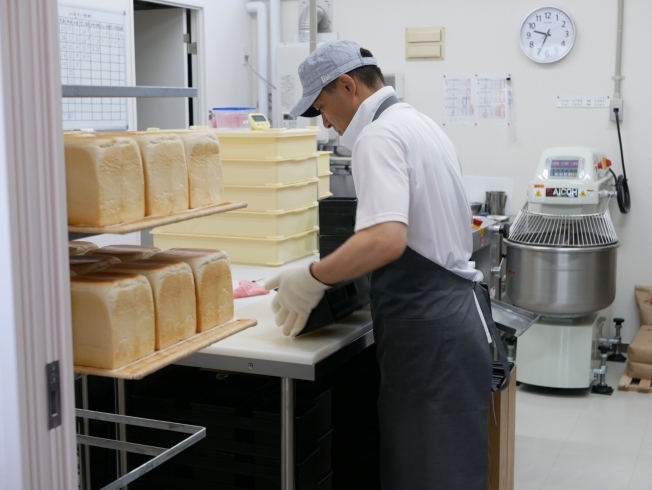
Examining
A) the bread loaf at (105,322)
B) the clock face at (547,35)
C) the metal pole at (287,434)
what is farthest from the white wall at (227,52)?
the bread loaf at (105,322)

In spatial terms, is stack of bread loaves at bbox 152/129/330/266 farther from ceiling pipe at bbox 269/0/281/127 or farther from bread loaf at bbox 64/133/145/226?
ceiling pipe at bbox 269/0/281/127

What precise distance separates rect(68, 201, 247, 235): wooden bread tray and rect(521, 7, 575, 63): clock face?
3.72 m

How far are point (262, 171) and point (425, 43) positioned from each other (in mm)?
2603

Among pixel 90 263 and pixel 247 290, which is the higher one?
pixel 90 263

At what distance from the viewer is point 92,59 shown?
4410 mm

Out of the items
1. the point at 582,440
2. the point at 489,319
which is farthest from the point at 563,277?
the point at 489,319

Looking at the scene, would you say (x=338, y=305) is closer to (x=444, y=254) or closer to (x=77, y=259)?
(x=444, y=254)

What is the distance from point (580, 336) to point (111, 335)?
3.28 meters

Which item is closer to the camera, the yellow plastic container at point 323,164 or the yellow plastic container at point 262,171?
the yellow plastic container at point 262,171

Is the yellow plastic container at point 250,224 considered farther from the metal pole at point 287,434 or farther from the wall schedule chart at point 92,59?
the wall schedule chart at point 92,59

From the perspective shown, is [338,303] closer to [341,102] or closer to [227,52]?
[341,102]

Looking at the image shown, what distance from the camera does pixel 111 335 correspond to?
1501mm

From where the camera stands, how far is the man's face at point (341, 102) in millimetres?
2125

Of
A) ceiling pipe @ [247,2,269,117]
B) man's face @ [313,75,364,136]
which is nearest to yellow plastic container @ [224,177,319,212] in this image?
man's face @ [313,75,364,136]
